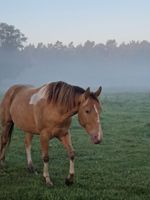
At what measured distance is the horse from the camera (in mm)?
7289

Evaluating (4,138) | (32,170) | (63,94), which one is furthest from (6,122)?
(63,94)

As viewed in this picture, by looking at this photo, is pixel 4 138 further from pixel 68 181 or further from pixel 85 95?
pixel 85 95

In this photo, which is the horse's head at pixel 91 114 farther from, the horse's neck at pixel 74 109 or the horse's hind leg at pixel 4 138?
the horse's hind leg at pixel 4 138

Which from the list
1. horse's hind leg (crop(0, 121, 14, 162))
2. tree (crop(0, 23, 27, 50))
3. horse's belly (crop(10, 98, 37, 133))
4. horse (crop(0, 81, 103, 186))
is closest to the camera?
horse (crop(0, 81, 103, 186))

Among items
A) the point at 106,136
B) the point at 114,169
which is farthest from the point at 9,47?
the point at 114,169

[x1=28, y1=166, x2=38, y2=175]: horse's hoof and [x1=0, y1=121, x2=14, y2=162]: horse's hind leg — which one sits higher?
[x1=0, y1=121, x2=14, y2=162]: horse's hind leg

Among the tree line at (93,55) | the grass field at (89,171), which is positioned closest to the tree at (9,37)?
the tree line at (93,55)

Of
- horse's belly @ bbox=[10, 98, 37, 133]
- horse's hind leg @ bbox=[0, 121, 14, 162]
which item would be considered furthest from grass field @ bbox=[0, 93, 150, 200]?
horse's belly @ bbox=[10, 98, 37, 133]

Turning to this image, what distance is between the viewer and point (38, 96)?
332 inches

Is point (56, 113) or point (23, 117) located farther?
point (23, 117)

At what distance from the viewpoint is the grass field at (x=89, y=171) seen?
23.5 feet

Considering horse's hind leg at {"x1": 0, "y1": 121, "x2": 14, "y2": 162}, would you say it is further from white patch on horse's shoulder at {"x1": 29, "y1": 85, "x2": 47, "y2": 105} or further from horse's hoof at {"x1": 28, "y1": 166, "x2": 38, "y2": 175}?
white patch on horse's shoulder at {"x1": 29, "y1": 85, "x2": 47, "y2": 105}

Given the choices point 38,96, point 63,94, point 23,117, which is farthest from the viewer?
point 23,117

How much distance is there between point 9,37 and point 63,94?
76.0m
